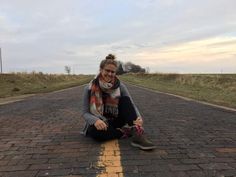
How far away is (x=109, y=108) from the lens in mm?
5695

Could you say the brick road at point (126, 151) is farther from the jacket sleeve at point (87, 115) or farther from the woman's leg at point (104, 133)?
the jacket sleeve at point (87, 115)

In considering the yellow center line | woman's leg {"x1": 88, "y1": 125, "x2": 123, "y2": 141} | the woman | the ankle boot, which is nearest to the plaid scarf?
the woman

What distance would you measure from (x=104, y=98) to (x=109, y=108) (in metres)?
0.17

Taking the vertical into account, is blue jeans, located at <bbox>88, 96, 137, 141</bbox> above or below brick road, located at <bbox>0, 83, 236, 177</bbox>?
above

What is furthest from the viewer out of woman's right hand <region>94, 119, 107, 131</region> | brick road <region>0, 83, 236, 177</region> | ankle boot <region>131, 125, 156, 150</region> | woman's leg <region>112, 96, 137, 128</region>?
woman's leg <region>112, 96, 137, 128</region>

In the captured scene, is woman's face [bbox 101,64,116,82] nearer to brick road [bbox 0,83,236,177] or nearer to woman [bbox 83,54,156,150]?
woman [bbox 83,54,156,150]

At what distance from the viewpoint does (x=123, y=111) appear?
5621 millimetres

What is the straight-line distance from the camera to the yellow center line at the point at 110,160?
4035 millimetres

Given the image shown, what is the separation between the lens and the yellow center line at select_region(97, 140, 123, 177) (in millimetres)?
4035

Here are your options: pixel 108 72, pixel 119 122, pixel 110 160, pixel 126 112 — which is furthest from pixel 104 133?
pixel 110 160

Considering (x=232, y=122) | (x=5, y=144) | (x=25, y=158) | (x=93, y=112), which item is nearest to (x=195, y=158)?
(x=93, y=112)

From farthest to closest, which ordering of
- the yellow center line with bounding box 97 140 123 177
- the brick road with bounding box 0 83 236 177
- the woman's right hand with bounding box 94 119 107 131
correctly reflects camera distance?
the woman's right hand with bounding box 94 119 107 131, the brick road with bounding box 0 83 236 177, the yellow center line with bounding box 97 140 123 177

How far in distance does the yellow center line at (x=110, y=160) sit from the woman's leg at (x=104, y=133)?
9cm

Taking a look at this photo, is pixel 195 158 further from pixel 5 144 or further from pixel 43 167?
pixel 5 144
